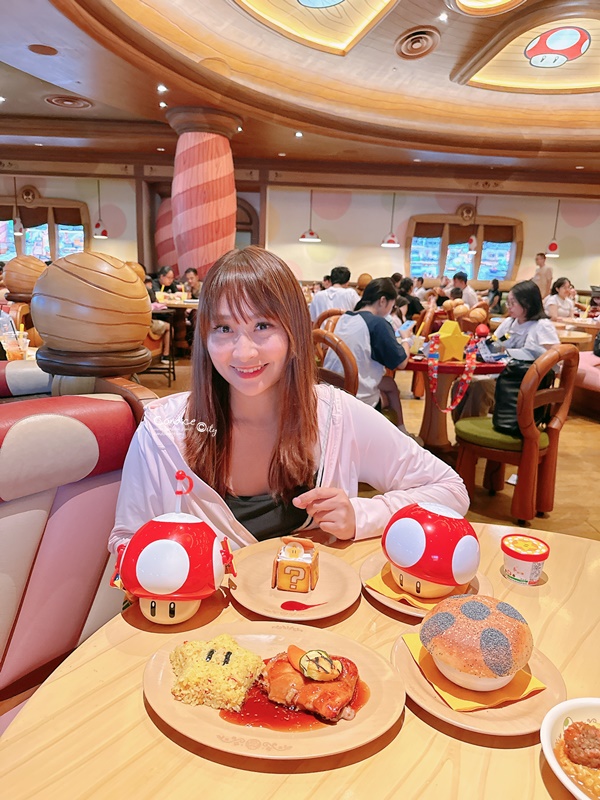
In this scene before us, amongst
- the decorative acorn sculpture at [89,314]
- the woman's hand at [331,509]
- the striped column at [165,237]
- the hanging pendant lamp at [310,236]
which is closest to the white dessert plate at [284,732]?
the woman's hand at [331,509]

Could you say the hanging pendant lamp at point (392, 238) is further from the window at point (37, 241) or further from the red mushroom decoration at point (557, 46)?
the window at point (37, 241)

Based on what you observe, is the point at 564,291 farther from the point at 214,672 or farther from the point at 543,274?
the point at 214,672

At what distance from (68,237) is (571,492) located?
40.5 ft

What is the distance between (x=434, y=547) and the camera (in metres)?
0.89

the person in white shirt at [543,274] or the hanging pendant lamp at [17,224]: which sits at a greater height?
the hanging pendant lamp at [17,224]

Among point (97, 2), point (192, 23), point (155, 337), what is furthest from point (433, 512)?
point (192, 23)

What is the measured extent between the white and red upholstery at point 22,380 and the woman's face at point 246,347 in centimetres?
87

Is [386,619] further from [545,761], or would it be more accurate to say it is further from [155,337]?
[155,337]

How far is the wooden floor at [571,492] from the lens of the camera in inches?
123

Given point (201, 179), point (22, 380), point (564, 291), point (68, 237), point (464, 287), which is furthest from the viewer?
point (68, 237)

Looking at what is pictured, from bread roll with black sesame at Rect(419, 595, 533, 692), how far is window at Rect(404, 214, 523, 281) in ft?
42.0

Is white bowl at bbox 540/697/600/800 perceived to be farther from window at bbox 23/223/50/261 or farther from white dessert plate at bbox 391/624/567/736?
window at bbox 23/223/50/261

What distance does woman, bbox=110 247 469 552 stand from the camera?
1.13m

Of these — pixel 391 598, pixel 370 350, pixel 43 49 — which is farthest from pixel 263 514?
pixel 43 49
